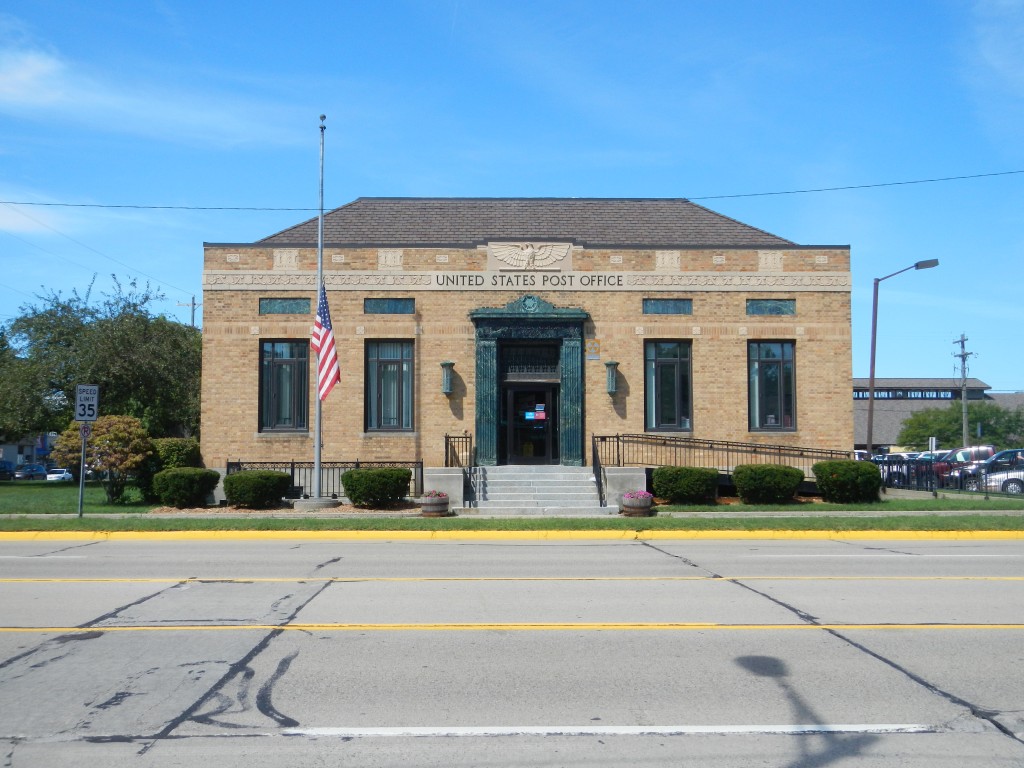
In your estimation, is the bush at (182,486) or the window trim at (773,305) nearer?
the bush at (182,486)

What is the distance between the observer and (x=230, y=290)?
80.6 ft

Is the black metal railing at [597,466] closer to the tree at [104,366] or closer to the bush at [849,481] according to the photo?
the bush at [849,481]

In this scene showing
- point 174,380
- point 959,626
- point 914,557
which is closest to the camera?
point 959,626

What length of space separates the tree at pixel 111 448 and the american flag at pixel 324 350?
5.35m

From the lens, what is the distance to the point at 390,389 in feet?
81.6

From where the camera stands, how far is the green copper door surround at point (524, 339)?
24.4m

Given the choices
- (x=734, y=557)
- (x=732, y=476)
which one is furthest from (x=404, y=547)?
(x=732, y=476)

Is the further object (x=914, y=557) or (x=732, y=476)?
(x=732, y=476)

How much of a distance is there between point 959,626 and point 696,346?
1711 cm

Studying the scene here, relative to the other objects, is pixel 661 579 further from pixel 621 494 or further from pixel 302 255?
pixel 302 255

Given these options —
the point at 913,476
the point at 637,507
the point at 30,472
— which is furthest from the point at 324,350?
the point at 30,472

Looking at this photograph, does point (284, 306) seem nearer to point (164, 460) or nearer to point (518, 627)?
point (164, 460)

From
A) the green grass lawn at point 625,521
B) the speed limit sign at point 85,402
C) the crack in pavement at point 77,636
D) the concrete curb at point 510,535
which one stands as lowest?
the concrete curb at point 510,535

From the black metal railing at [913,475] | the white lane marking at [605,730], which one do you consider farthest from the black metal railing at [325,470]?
the white lane marking at [605,730]
